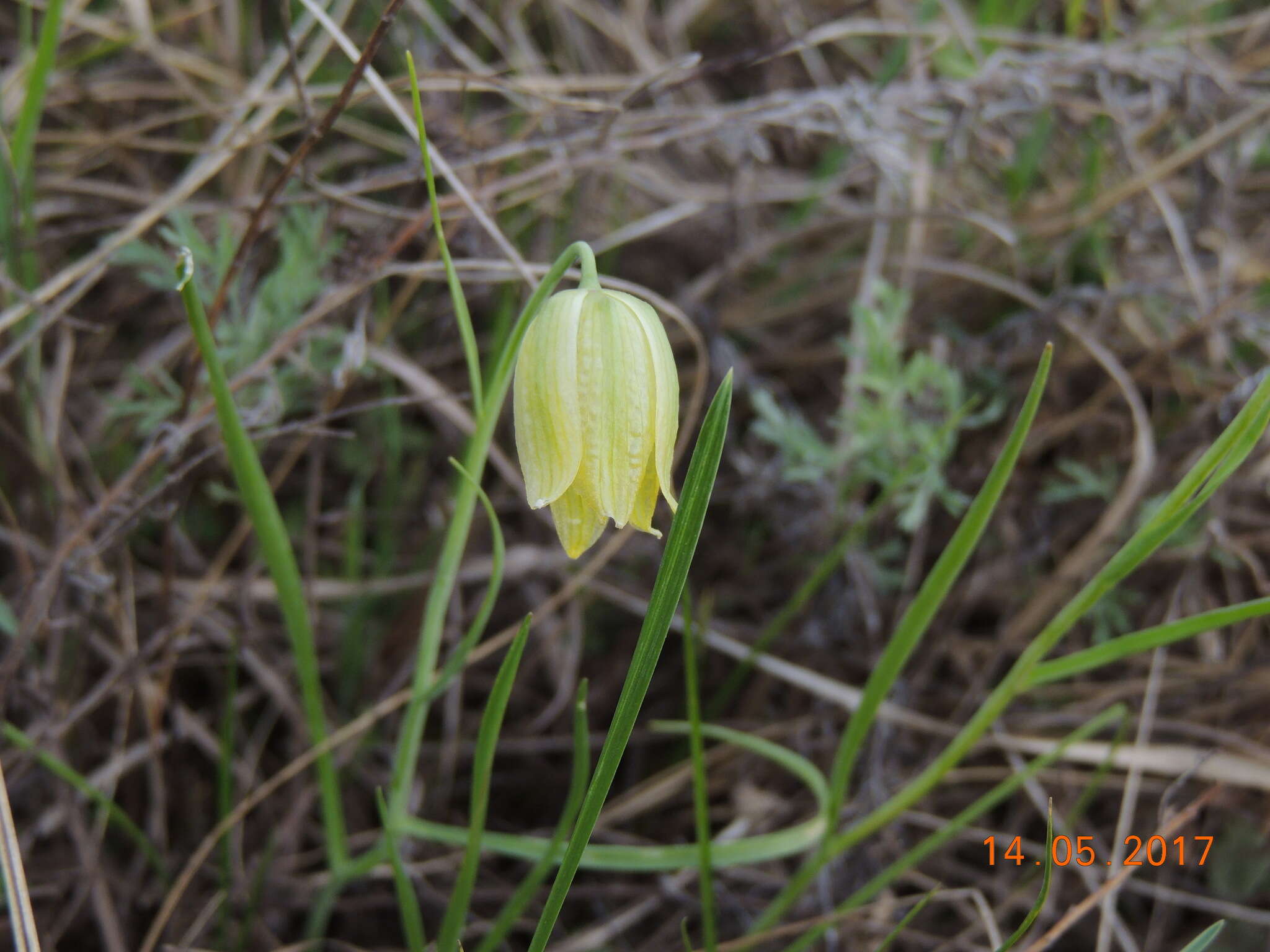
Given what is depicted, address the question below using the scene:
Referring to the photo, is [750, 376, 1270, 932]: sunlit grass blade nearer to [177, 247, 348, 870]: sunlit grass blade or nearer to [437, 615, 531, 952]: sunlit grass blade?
[437, 615, 531, 952]: sunlit grass blade

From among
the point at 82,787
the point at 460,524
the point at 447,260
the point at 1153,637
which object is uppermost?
the point at 447,260

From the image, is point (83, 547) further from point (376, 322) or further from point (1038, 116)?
point (1038, 116)

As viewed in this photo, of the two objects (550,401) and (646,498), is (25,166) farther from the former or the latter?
(646,498)

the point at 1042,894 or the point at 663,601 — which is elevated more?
the point at 663,601

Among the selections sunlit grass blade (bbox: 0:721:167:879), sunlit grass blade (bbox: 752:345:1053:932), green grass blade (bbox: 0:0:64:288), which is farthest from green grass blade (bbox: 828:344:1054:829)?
green grass blade (bbox: 0:0:64:288)

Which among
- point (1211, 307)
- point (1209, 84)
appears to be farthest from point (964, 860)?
point (1209, 84)

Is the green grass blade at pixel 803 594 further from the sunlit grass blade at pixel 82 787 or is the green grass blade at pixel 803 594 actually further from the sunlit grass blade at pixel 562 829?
the sunlit grass blade at pixel 82 787
